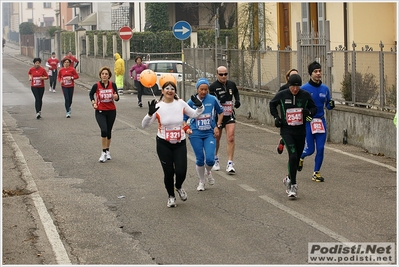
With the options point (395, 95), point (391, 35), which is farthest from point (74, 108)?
point (395, 95)

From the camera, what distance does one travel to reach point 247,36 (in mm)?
27797

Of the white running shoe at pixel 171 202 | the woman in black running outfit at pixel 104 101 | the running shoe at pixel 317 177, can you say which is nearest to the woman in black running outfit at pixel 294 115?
the running shoe at pixel 317 177

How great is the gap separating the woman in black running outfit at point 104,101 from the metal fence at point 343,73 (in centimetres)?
519

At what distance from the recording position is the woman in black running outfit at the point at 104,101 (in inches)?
A: 601

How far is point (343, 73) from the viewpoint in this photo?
17703 mm

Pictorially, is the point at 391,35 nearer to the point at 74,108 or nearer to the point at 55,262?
the point at 74,108

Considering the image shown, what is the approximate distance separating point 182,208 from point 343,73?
8.15 m

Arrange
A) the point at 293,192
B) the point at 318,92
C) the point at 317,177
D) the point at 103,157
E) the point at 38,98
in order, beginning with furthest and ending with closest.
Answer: the point at 38,98 < the point at 103,157 < the point at 318,92 < the point at 317,177 < the point at 293,192

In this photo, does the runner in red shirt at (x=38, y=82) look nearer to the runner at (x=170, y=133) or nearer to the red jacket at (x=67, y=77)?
the red jacket at (x=67, y=77)

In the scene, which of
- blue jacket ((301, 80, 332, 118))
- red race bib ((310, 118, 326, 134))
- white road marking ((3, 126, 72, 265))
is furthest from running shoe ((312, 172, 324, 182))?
white road marking ((3, 126, 72, 265))

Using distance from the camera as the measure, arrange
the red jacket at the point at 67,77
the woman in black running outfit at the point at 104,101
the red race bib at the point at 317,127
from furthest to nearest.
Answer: the red jacket at the point at 67,77
the woman in black running outfit at the point at 104,101
the red race bib at the point at 317,127

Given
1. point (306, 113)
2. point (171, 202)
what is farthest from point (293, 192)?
point (171, 202)

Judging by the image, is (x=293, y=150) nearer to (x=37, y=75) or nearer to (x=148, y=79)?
(x=148, y=79)

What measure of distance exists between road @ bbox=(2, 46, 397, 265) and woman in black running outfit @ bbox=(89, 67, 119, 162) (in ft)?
1.68
